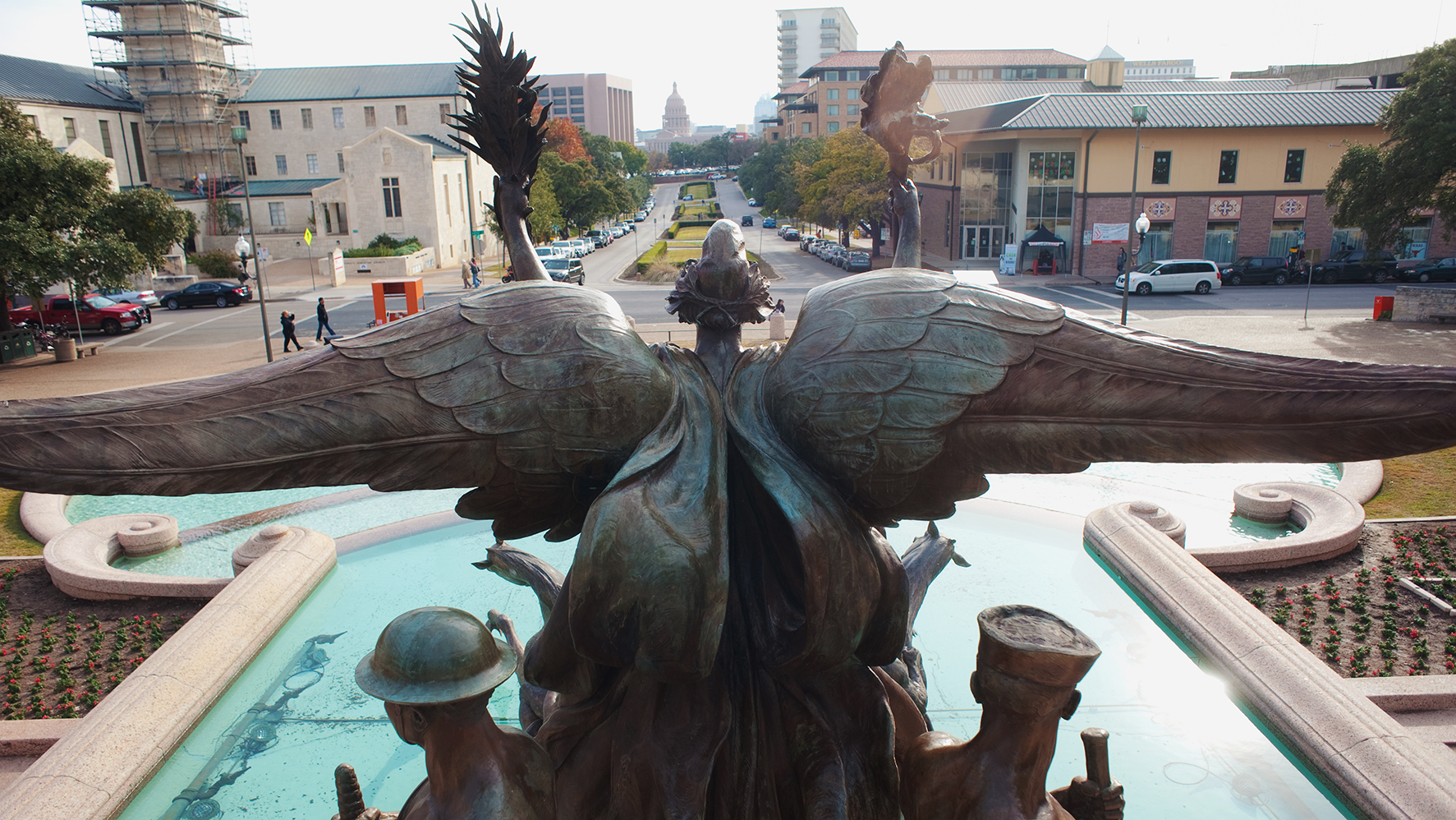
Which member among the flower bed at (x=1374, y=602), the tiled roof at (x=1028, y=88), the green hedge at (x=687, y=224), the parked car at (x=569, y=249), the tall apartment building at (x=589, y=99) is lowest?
the flower bed at (x=1374, y=602)

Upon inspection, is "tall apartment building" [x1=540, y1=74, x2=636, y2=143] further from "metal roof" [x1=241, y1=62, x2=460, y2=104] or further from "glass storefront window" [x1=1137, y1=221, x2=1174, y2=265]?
"glass storefront window" [x1=1137, y1=221, x2=1174, y2=265]

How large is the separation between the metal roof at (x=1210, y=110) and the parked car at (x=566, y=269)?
58.1 ft

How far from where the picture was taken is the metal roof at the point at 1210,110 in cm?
3606

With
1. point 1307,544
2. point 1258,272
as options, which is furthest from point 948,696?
point 1258,272

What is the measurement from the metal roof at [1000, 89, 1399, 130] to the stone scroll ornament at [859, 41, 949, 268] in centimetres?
3425

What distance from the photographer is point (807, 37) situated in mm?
153125

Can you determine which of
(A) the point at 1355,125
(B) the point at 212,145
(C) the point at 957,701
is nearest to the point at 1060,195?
(A) the point at 1355,125

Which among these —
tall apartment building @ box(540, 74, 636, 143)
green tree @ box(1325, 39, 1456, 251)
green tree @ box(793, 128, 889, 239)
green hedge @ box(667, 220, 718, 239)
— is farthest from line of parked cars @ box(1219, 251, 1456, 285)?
tall apartment building @ box(540, 74, 636, 143)

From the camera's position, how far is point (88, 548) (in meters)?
10.5

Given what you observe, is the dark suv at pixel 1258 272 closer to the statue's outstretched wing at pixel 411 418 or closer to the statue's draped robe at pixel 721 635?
the statue's draped robe at pixel 721 635

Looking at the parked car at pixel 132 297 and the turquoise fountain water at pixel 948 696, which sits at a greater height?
the parked car at pixel 132 297

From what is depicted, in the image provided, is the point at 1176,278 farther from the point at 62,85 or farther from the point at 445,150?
the point at 62,85

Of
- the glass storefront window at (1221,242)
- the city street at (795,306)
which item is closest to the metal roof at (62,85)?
the city street at (795,306)

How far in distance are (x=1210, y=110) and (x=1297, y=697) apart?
36.4 meters
